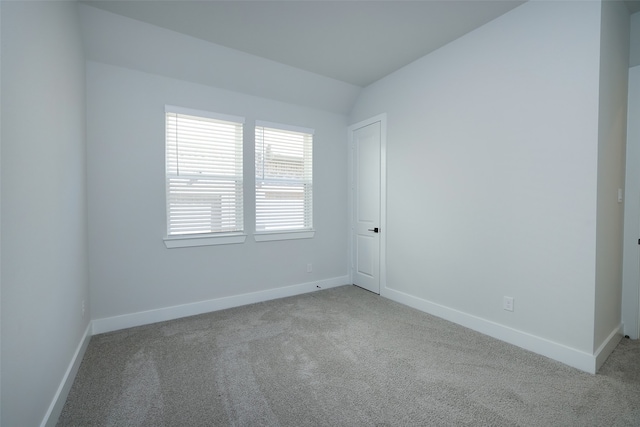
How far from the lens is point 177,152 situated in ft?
10.5

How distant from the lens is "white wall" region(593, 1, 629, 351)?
7.07ft

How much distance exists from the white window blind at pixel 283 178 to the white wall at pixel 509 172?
4.41 feet

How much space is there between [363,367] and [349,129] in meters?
3.34

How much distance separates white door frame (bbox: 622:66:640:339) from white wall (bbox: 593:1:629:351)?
75 mm

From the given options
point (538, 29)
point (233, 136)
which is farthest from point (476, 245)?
point (233, 136)

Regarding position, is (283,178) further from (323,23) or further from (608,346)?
(608,346)

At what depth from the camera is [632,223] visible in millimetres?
2594

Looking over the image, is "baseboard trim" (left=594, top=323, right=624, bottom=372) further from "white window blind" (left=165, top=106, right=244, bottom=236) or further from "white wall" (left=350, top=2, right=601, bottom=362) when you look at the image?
"white window blind" (left=165, top=106, right=244, bottom=236)

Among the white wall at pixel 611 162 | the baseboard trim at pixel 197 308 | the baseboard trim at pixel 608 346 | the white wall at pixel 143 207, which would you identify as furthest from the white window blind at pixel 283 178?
the baseboard trim at pixel 608 346

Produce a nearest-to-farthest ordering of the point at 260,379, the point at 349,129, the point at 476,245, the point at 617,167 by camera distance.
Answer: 1. the point at 260,379
2. the point at 617,167
3. the point at 476,245
4. the point at 349,129

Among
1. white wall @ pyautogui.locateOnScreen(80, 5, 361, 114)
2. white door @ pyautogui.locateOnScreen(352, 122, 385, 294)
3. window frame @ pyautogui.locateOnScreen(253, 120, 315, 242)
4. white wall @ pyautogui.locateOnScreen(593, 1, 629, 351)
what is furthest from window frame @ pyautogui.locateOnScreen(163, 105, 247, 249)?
white wall @ pyautogui.locateOnScreen(593, 1, 629, 351)

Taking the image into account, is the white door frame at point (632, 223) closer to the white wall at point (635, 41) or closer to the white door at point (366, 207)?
the white wall at point (635, 41)

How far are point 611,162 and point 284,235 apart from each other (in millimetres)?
3341

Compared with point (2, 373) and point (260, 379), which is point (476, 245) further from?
point (2, 373)
